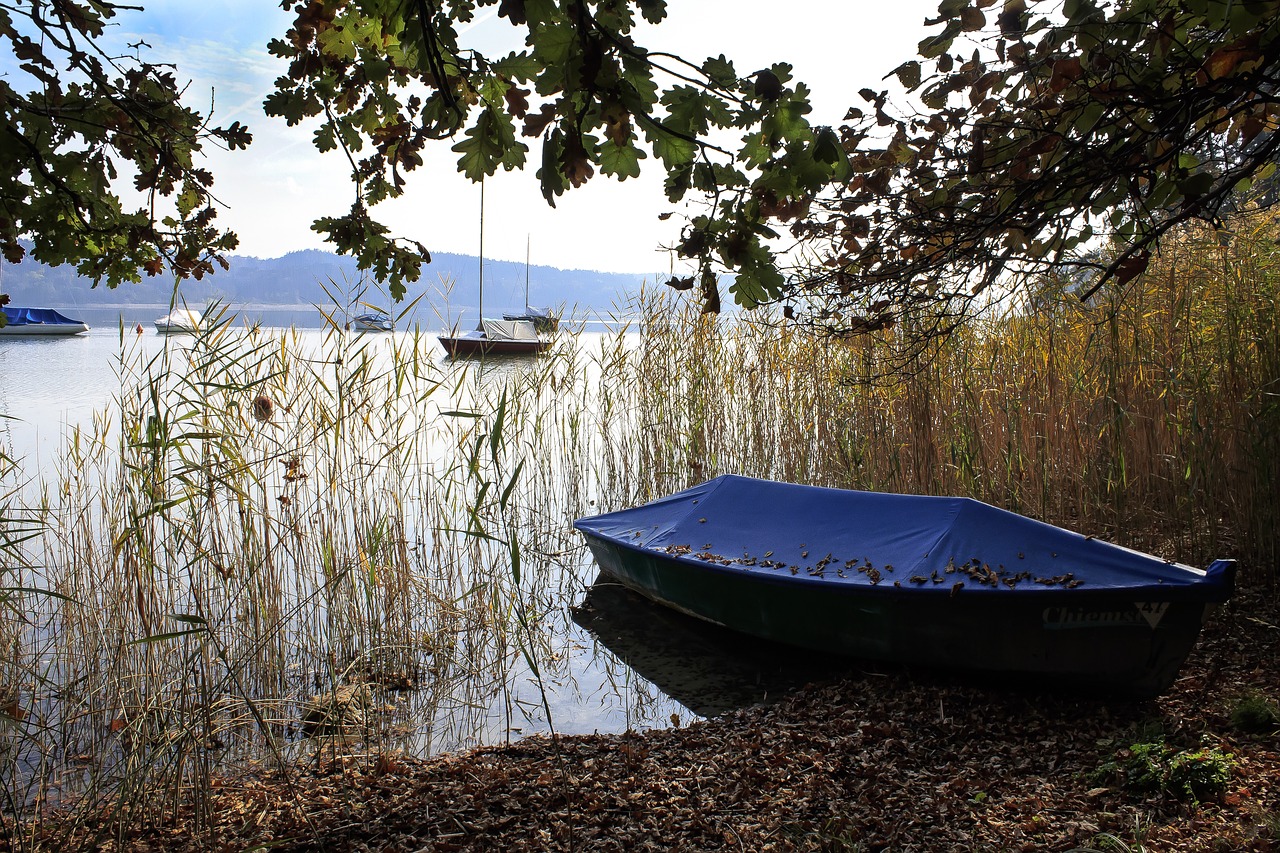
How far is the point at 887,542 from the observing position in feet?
14.6

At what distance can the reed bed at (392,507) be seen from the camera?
344 cm

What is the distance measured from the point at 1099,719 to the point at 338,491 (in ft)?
12.5

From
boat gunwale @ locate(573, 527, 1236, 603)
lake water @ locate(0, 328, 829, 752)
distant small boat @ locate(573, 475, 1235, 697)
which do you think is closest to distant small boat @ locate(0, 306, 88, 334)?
lake water @ locate(0, 328, 829, 752)

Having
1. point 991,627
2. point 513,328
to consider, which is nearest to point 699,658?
point 991,627

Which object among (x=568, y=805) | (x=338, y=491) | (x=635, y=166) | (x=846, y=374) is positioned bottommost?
(x=568, y=805)

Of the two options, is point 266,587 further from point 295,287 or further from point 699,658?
point 295,287

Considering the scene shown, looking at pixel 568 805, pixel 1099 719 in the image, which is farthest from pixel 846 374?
pixel 568 805

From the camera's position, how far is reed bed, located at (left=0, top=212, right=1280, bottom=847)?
11.3 feet

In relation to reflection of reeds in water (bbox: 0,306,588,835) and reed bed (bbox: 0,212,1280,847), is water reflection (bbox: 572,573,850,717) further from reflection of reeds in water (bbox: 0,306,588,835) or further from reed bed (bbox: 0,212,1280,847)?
reflection of reeds in water (bbox: 0,306,588,835)

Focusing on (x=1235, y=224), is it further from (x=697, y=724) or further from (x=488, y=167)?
(x=488, y=167)

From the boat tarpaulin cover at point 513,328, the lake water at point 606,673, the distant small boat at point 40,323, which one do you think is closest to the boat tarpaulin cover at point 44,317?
the distant small boat at point 40,323

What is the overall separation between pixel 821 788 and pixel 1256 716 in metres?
1.54

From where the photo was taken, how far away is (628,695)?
4.57 metres

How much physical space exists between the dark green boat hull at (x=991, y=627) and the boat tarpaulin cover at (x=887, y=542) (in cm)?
6
